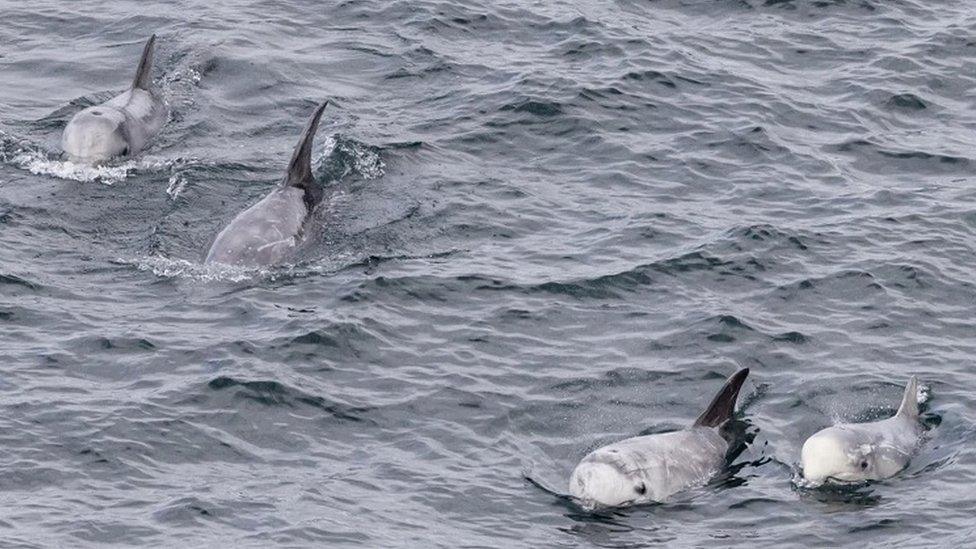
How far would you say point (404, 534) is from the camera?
54.1 ft

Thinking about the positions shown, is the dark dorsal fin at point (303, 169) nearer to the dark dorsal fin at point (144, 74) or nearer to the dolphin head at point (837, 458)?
the dark dorsal fin at point (144, 74)

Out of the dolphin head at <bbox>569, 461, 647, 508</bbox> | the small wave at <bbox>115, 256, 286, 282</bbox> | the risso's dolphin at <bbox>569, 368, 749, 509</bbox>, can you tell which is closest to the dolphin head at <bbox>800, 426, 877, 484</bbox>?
the risso's dolphin at <bbox>569, 368, 749, 509</bbox>

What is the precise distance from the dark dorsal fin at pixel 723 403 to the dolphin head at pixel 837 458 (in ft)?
3.14

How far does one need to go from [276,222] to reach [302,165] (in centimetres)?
136

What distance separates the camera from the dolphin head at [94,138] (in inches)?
981

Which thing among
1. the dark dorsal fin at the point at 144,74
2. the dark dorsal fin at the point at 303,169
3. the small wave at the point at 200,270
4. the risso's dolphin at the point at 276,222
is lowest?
the small wave at the point at 200,270

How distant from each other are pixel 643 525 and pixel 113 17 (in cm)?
1809

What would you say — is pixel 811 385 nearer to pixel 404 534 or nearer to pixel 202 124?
pixel 404 534

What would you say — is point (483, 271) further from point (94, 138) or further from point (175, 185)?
point (94, 138)

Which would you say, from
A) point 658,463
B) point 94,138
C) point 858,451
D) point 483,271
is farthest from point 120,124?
point 858,451

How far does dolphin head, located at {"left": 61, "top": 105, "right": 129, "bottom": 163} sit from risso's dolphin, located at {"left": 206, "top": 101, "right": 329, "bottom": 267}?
2.90 meters

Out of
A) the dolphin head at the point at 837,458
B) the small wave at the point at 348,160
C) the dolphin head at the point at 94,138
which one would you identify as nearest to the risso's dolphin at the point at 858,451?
the dolphin head at the point at 837,458

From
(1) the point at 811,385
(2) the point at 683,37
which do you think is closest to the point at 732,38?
(2) the point at 683,37

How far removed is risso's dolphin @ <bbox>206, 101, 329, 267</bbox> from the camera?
21969mm
